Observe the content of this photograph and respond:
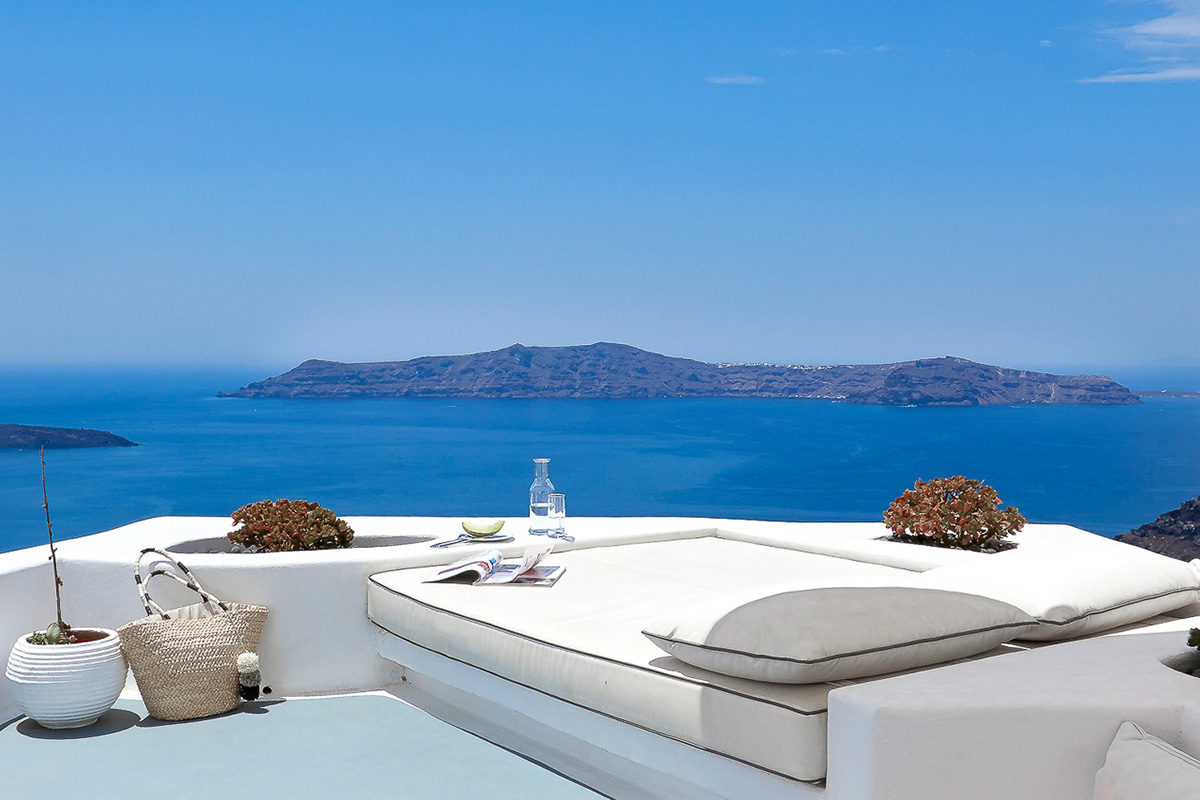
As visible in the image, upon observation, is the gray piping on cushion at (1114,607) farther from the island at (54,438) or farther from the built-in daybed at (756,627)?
the island at (54,438)

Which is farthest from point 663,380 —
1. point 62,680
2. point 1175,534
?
point 62,680

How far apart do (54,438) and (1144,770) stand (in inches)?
1643

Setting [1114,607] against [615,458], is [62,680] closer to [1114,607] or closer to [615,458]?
[1114,607]

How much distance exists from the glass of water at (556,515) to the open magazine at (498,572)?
20.1 inches

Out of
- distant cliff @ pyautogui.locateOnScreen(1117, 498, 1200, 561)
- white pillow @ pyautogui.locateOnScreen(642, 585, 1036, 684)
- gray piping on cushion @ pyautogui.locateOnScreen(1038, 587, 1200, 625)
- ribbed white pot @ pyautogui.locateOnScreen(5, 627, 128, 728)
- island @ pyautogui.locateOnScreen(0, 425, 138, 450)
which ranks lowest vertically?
distant cliff @ pyautogui.locateOnScreen(1117, 498, 1200, 561)

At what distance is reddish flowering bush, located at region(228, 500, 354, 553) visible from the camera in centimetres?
385

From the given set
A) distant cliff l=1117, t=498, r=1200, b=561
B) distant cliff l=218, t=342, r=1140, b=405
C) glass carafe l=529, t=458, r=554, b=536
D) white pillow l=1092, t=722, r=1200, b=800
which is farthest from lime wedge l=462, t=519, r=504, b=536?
distant cliff l=218, t=342, r=1140, b=405

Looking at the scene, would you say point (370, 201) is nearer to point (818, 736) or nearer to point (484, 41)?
point (484, 41)

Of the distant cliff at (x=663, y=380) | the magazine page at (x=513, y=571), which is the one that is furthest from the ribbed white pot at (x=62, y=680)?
the distant cliff at (x=663, y=380)

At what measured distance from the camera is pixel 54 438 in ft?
123

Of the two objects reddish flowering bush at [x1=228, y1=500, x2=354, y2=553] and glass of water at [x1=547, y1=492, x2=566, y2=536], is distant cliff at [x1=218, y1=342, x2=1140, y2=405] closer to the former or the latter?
glass of water at [x1=547, y1=492, x2=566, y2=536]

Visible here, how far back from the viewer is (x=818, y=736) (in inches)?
75.3

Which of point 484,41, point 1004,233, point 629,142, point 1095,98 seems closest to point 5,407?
point 484,41

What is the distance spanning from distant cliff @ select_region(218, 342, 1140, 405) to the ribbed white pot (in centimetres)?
3040
